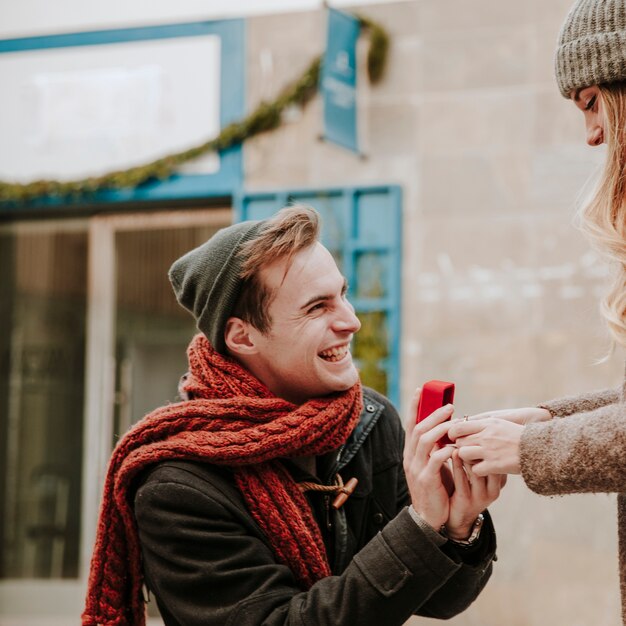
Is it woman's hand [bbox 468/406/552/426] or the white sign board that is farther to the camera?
the white sign board

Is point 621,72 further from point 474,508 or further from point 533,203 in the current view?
point 533,203

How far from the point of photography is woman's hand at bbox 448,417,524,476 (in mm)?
1914

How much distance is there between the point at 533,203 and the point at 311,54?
1.62 metres

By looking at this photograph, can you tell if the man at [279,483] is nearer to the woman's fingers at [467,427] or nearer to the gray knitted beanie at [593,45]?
the woman's fingers at [467,427]

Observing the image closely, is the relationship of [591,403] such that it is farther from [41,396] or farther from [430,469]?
[41,396]

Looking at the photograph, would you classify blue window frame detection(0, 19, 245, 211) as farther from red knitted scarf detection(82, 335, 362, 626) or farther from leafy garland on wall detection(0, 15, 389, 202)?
red knitted scarf detection(82, 335, 362, 626)

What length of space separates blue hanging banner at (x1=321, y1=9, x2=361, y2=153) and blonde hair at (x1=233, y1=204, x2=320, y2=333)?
3673 mm

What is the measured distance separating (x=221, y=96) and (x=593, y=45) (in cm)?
462

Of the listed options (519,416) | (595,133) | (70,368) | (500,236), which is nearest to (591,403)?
(519,416)

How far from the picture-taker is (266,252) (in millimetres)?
2322

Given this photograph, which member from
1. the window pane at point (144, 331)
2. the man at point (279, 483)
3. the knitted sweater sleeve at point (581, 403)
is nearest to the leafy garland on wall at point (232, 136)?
the window pane at point (144, 331)

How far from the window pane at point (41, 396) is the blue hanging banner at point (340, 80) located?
1.99 meters

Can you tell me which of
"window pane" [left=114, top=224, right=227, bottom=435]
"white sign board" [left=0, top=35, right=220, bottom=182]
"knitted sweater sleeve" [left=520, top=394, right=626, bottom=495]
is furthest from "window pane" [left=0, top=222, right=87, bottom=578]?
"knitted sweater sleeve" [left=520, top=394, right=626, bottom=495]

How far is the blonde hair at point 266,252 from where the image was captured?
2.33m
